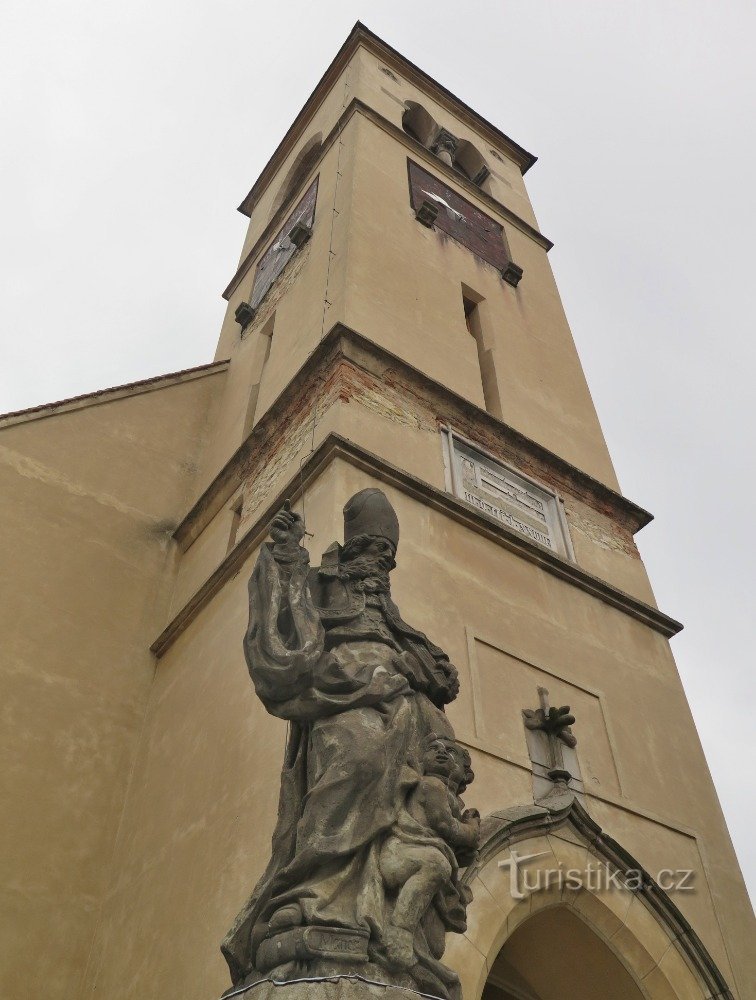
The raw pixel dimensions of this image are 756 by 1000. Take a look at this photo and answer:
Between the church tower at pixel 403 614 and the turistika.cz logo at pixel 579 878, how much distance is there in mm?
13

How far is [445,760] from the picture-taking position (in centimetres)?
313

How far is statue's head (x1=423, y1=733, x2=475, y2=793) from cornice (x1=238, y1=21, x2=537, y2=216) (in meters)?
12.2

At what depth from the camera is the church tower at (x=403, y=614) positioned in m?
5.47

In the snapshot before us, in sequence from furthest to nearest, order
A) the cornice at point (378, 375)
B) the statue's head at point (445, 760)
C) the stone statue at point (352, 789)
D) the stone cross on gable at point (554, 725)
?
the cornice at point (378, 375), the stone cross on gable at point (554, 725), the statue's head at point (445, 760), the stone statue at point (352, 789)

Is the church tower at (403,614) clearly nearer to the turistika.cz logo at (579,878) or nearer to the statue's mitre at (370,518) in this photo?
the turistika.cz logo at (579,878)

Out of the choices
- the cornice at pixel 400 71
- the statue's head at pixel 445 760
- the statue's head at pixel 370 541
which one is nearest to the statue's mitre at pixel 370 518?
the statue's head at pixel 370 541

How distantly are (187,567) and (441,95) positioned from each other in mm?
8979

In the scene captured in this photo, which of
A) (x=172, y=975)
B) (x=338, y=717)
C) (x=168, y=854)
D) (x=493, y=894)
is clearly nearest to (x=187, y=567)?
(x=168, y=854)

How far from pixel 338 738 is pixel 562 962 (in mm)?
3614

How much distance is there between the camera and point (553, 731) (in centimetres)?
598

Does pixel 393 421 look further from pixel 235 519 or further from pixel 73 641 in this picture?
pixel 73 641

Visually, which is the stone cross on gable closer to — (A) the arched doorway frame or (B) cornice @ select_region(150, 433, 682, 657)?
(A) the arched doorway frame

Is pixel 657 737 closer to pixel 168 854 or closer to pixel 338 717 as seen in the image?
pixel 168 854

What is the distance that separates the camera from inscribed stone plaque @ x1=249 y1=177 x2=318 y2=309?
1095cm
